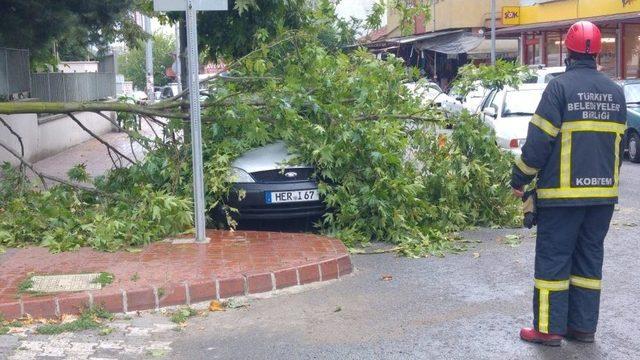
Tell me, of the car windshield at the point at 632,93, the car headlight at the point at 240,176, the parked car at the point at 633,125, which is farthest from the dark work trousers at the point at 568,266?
the car windshield at the point at 632,93

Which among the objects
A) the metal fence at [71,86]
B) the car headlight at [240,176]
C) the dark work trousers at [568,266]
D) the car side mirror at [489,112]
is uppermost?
the metal fence at [71,86]

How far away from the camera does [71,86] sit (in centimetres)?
2308

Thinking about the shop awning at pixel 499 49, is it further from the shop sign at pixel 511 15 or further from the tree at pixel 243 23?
the tree at pixel 243 23

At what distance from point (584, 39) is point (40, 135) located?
16.7 m

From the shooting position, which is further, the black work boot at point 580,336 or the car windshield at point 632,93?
the car windshield at point 632,93

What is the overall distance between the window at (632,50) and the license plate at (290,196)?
23432mm

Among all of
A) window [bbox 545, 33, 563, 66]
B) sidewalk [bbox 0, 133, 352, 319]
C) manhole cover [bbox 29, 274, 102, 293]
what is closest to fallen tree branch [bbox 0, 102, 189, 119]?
sidewalk [bbox 0, 133, 352, 319]

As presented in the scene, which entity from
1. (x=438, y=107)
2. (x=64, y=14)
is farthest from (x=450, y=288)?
(x=64, y=14)

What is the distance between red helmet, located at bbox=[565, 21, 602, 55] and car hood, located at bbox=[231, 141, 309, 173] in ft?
13.7

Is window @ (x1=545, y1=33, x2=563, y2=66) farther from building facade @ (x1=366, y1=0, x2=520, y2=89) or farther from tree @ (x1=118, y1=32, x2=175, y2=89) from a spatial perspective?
tree @ (x1=118, y1=32, x2=175, y2=89)

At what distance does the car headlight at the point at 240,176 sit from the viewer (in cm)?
868

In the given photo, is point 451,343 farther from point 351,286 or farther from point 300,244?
point 300,244

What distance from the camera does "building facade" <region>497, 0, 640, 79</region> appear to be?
28969 mm

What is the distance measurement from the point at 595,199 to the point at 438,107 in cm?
A: 481
